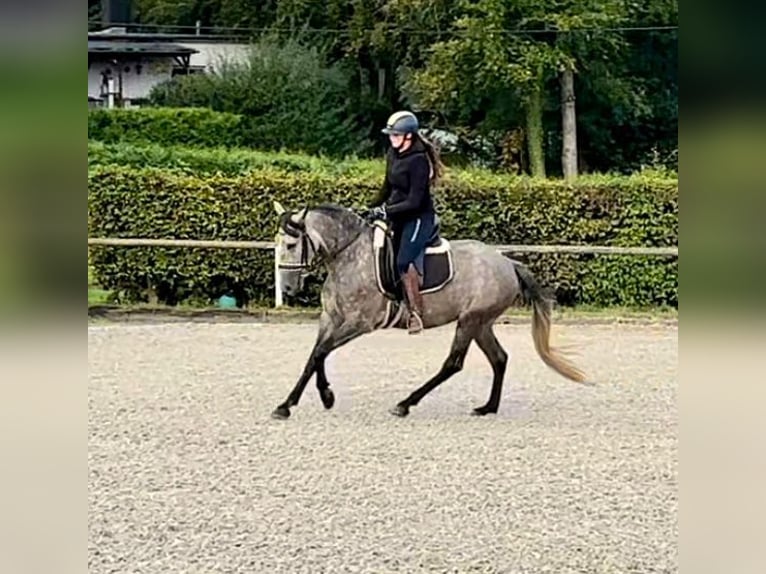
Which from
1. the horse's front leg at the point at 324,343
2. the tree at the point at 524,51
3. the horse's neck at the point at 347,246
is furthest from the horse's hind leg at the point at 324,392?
the tree at the point at 524,51

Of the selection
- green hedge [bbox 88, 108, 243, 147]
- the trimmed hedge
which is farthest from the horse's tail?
green hedge [bbox 88, 108, 243, 147]

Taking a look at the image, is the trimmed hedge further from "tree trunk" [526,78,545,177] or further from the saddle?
the saddle

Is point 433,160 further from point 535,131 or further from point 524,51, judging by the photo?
point 535,131

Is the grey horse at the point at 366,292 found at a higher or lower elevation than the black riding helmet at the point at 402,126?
lower

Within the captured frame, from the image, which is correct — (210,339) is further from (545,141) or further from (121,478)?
(545,141)

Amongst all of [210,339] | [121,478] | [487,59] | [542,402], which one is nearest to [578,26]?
[487,59]

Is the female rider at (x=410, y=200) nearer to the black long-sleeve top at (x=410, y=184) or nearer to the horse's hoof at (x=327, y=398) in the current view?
the black long-sleeve top at (x=410, y=184)

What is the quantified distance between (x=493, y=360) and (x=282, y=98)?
10.6 meters

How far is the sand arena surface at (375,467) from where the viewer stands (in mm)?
3498

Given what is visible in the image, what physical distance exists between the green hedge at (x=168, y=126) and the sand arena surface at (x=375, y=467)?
711 cm

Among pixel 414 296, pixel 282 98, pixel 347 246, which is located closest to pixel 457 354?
pixel 414 296

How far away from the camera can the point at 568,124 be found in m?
15.0

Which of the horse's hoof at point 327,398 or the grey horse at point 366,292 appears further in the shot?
the horse's hoof at point 327,398
